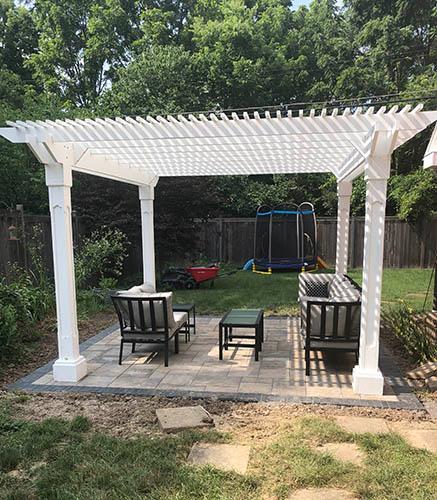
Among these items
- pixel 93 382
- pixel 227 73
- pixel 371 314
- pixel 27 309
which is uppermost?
pixel 227 73

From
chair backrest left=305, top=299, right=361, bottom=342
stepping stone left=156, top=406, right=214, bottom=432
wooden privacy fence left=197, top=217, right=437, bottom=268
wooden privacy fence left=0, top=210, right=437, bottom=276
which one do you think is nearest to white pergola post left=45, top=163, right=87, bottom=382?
stepping stone left=156, top=406, right=214, bottom=432

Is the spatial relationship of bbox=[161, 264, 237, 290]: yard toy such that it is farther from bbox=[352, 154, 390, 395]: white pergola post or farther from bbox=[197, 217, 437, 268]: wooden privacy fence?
bbox=[352, 154, 390, 395]: white pergola post

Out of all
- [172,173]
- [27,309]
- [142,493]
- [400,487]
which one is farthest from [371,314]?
[27,309]

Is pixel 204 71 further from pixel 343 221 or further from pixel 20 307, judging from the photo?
pixel 20 307

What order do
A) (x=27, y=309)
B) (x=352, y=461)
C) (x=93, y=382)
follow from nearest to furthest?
(x=352, y=461) → (x=93, y=382) → (x=27, y=309)

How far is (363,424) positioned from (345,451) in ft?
1.66

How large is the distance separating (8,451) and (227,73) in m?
18.1

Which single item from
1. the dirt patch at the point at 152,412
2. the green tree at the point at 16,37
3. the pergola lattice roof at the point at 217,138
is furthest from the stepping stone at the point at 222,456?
the green tree at the point at 16,37

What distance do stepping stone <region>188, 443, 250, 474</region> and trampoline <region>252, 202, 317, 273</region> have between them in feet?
32.9

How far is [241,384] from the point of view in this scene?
4.08 metres

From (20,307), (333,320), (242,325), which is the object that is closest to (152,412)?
(242,325)

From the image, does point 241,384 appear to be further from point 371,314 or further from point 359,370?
point 371,314

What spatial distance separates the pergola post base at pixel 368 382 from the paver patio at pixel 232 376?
69 mm

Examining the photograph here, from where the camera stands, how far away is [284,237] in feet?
43.1
